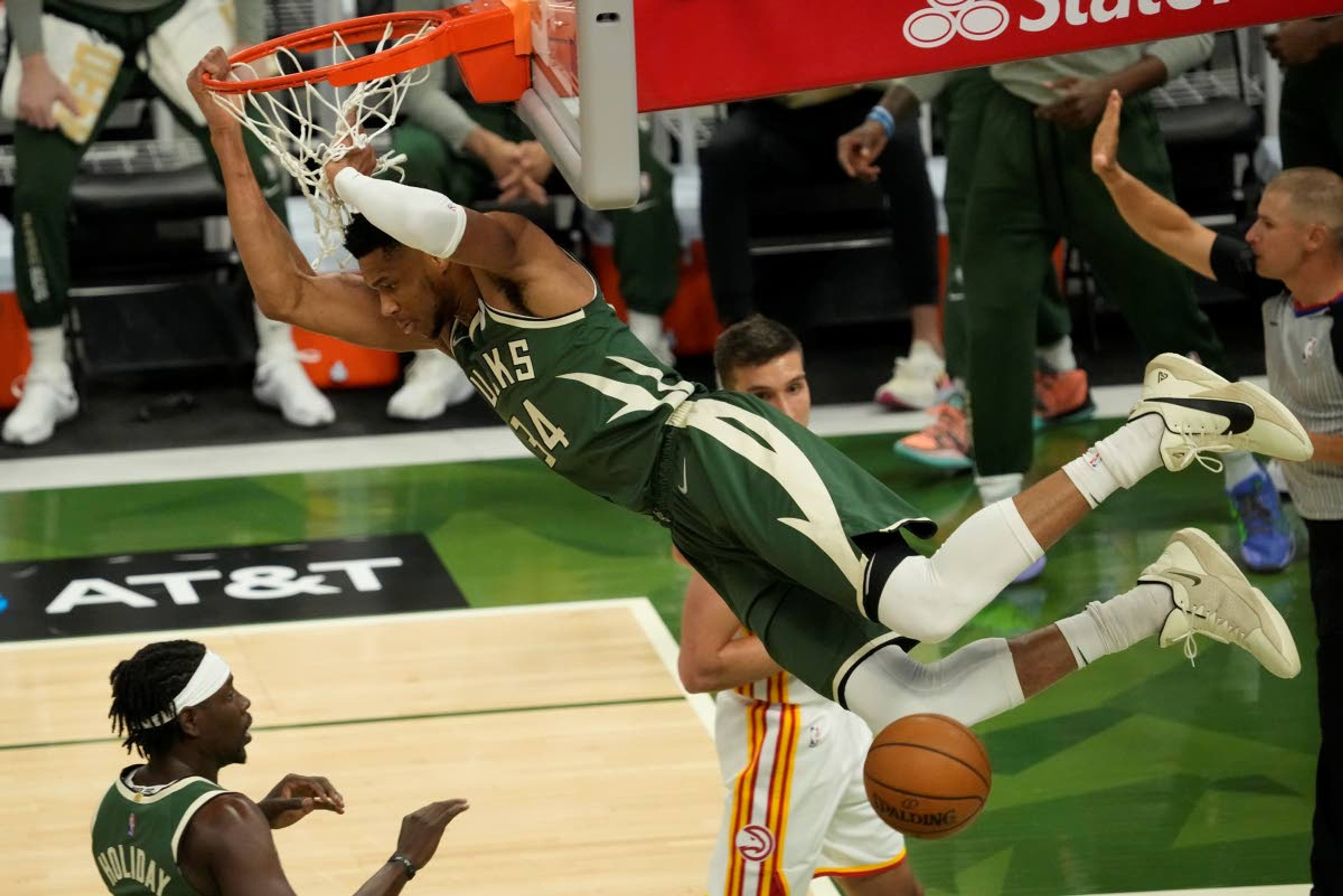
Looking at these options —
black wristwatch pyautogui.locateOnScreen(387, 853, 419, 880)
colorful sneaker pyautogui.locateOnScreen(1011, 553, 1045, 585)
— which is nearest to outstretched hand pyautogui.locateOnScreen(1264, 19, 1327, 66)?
colorful sneaker pyautogui.locateOnScreen(1011, 553, 1045, 585)

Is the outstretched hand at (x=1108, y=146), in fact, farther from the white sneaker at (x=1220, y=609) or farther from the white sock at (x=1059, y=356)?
the white sock at (x=1059, y=356)

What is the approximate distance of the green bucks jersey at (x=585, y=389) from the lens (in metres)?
4.23

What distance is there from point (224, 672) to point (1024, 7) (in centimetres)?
204

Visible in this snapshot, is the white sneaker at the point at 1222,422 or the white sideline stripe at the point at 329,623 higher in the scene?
the white sneaker at the point at 1222,422

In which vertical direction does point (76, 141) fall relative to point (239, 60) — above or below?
below

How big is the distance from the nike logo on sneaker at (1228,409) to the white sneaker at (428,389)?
588 cm

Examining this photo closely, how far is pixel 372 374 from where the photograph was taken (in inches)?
402

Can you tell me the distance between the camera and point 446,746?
608 centimetres

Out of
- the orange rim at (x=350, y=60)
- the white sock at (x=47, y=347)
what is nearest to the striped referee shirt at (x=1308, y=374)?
the orange rim at (x=350, y=60)

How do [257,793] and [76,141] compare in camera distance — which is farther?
[76,141]

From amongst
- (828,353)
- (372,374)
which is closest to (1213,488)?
(828,353)

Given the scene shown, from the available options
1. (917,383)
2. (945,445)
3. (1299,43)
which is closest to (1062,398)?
(917,383)

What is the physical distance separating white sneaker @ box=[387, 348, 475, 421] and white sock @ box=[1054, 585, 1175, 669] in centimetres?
580

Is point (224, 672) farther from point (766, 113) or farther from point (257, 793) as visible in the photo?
point (766, 113)
